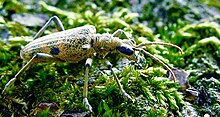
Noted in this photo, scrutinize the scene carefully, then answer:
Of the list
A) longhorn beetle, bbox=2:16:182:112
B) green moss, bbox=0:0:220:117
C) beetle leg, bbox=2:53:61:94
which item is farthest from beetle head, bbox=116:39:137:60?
beetle leg, bbox=2:53:61:94

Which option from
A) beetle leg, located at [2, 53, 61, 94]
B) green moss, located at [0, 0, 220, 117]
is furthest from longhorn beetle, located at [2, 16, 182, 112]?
green moss, located at [0, 0, 220, 117]

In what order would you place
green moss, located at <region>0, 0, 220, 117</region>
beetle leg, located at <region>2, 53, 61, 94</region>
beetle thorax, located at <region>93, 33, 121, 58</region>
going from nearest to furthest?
green moss, located at <region>0, 0, 220, 117</region>, beetle leg, located at <region>2, 53, 61, 94</region>, beetle thorax, located at <region>93, 33, 121, 58</region>

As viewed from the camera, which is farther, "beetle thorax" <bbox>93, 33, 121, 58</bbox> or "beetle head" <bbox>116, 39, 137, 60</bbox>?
"beetle thorax" <bbox>93, 33, 121, 58</bbox>

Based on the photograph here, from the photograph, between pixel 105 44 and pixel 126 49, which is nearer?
pixel 126 49

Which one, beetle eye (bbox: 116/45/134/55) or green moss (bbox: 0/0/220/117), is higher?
beetle eye (bbox: 116/45/134/55)

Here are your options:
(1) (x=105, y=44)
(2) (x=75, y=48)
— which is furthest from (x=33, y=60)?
(1) (x=105, y=44)

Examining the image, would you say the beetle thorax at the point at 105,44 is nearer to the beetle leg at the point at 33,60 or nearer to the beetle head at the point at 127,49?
the beetle head at the point at 127,49

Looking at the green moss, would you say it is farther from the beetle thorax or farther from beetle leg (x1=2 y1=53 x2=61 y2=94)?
the beetle thorax

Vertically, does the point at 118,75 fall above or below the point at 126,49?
below

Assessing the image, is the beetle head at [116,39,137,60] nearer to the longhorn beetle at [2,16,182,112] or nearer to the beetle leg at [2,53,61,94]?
the longhorn beetle at [2,16,182,112]

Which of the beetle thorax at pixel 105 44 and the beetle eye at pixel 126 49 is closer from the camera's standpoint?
the beetle eye at pixel 126 49

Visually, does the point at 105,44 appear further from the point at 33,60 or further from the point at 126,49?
the point at 33,60

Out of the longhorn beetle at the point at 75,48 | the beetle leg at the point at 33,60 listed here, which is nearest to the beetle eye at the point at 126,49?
the longhorn beetle at the point at 75,48

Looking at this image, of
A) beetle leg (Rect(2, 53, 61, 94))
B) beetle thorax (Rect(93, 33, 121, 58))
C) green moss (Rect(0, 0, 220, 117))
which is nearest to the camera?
green moss (Rect(0, 0, 220, 117))
